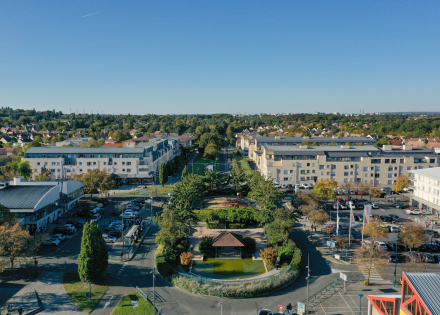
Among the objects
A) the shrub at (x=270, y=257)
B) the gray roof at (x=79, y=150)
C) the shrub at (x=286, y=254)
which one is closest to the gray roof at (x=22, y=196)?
the gray roof at (x=79, y=150)

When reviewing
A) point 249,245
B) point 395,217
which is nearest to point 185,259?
point 249,245

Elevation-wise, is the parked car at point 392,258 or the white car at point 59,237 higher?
the white car at point 59,237

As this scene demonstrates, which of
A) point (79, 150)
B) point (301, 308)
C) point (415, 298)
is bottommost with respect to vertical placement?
point (301, 308)

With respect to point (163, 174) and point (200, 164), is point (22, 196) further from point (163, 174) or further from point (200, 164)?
point (200, 164)

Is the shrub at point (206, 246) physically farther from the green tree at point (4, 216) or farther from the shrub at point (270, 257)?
the green tree at point (4, 216)

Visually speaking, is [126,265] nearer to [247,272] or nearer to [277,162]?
[247,272]
